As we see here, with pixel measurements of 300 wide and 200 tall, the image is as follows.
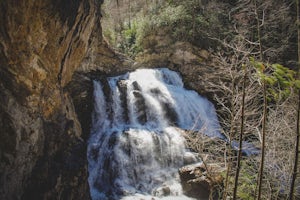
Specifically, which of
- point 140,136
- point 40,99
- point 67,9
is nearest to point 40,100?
point 40,99

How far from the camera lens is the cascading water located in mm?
12375

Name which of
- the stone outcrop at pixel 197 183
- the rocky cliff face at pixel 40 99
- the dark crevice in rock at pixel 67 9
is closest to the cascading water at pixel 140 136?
the stone outcrop at pixel 197 183

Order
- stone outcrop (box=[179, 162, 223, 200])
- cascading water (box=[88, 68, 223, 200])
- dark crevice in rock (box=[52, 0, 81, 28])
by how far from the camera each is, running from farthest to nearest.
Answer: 1. cascading water (box=[88, 68, 223, 200])
2. stone outcrop (box=[179, 162, 223, 200])
3. dark crevice in rock (box=[52, 0, 81, 28])

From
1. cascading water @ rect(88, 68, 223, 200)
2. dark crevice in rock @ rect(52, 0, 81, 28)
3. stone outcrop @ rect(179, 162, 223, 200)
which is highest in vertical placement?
dark crevice in rock @ rect(52, 0, 81, 28)

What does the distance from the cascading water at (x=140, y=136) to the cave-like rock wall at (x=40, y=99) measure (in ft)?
7.64

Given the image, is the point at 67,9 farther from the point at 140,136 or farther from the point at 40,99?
the point at 140,136

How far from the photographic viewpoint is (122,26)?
106ft

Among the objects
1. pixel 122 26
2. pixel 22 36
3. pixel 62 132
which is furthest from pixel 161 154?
pixel 122 26

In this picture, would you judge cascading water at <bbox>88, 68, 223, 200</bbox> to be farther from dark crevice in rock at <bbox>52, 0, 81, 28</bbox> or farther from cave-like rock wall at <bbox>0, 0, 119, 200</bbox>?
dark crevice in rock at <bbox>52, 0, 81, 28</bbox>

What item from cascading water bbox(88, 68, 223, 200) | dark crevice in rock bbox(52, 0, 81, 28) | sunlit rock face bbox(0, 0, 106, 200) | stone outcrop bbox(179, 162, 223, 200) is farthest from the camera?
cascading water bbox(88, 68, 223, 200)

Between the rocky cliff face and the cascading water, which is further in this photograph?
the cascading water

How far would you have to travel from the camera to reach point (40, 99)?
29.3 ft

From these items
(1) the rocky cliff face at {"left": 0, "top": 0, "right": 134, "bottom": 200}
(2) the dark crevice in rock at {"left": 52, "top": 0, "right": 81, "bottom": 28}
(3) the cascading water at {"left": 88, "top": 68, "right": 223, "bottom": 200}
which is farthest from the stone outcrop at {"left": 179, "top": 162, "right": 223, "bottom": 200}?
(2) the dark crevice in rock at {"left": 52, "top": 0, "right": 81, "bottom": 28}

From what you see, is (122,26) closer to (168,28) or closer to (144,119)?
(168,28)
